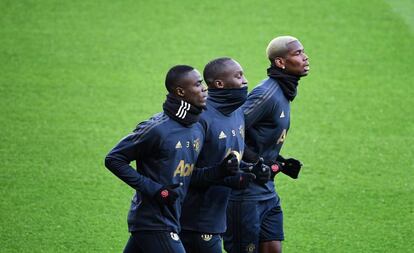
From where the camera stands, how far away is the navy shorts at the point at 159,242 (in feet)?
18.3

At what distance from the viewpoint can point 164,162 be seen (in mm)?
5605

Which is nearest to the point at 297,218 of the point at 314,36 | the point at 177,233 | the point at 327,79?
the point at 177,233

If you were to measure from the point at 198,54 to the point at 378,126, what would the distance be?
311 cm

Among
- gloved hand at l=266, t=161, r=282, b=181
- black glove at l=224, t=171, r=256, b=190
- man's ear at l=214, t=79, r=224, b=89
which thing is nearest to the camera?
black glove at l=224, t=171, r=256, b=190

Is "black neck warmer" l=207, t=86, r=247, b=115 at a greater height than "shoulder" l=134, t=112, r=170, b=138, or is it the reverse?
"black neck warmer" l=207, t=86, r=247, b=115

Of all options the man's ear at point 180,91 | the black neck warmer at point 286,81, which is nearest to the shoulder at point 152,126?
the man's ear at point 180,91

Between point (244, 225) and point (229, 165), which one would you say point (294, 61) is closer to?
point (244, 225)

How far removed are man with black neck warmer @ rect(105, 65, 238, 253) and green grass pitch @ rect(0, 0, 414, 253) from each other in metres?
2.13

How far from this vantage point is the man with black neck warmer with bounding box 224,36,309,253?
6504 mm

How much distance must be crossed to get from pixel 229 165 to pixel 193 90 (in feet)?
1.75

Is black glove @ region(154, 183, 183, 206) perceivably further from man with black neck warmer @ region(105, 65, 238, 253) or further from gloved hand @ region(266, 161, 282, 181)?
gloved hand @ region(266, 161, 282, 181)

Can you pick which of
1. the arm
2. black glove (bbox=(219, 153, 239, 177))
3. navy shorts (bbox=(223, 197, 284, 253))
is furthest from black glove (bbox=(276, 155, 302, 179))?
the arm

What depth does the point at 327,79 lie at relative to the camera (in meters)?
12.2

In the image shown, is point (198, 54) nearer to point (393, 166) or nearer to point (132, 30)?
point (132, 30)
